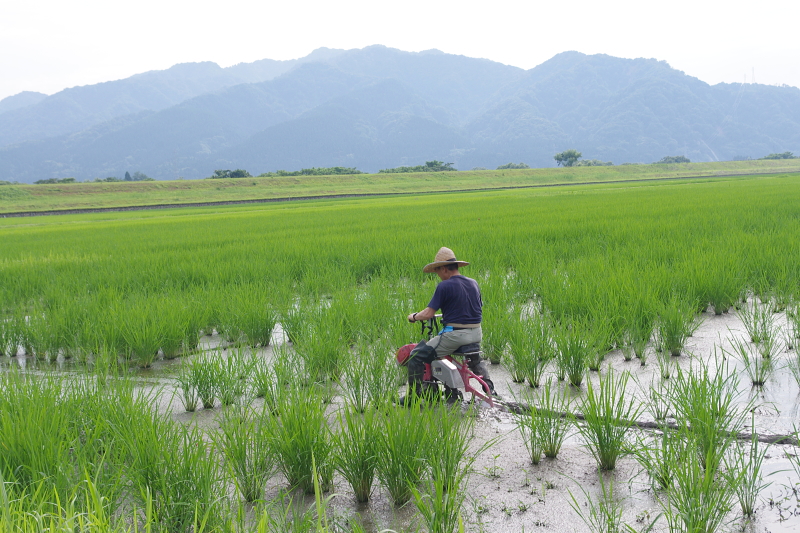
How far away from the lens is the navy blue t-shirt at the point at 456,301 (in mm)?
3582

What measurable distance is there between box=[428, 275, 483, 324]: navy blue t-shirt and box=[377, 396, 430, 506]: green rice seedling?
3.73 feet

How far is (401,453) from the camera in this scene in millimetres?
2467

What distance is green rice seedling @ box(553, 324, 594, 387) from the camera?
12.5 feet

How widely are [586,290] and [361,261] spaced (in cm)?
453

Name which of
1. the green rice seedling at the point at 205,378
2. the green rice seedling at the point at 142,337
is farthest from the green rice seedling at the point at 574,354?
the green rice seedling at the point at 142,337

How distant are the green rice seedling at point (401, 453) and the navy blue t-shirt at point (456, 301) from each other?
3.73 feet

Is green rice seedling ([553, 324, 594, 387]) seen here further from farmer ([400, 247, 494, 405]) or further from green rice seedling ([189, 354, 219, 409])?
green rice seedling ([189, 354, 219, 409])

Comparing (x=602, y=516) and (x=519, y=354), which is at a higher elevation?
(x=519, y=354)

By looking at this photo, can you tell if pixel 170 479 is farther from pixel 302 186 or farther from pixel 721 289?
pixel 302 186

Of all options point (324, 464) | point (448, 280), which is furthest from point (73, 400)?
point (448, 280)

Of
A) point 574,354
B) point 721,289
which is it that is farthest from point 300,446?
point 721,289

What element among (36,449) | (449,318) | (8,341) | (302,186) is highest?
(302,186)

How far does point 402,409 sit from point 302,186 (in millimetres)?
55649

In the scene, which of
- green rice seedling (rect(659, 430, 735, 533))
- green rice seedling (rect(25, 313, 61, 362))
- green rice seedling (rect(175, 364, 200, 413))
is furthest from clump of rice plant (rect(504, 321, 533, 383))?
green rice seedling (rect(25, 313, 61, 362))
